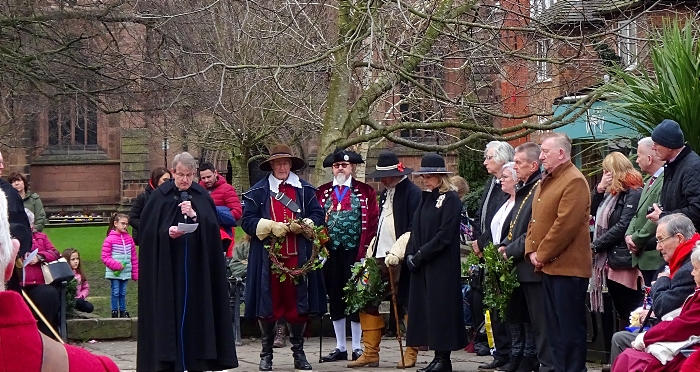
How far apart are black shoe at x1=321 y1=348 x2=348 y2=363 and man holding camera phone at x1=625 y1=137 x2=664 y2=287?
3610 mm

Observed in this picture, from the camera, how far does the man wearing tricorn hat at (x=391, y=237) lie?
11.3m

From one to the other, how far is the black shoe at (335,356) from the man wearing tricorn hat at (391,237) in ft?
1.68

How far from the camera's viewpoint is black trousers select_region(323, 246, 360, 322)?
11.9 metres

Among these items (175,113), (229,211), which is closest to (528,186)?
(229,211)

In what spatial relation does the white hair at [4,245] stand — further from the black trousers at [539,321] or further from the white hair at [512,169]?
the white hair at [512,169]

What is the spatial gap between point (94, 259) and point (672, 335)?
2130 cm

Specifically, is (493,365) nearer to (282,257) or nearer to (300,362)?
(300,362)

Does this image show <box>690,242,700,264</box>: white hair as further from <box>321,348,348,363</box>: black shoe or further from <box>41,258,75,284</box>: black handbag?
<box>41,258,75,284</box>: black handbag

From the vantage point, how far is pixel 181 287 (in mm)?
9680

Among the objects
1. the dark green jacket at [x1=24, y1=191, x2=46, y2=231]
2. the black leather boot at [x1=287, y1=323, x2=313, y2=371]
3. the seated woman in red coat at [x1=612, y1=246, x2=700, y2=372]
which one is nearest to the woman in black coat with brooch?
the black leather boot at [x1=287, y1=323, x2=313, y2=371]

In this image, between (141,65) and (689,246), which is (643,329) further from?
(141,65)

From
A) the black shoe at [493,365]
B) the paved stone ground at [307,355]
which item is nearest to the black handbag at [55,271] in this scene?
the paved stone ground at [307,355]

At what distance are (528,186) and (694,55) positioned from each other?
1.91 m

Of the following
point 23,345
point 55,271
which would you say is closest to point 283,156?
point 55,271
